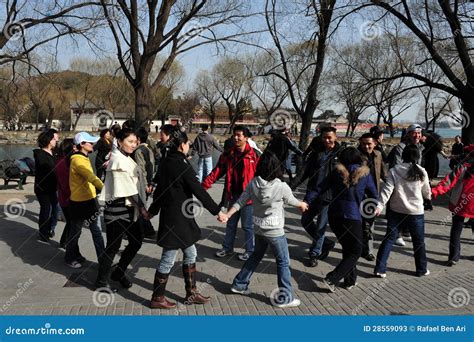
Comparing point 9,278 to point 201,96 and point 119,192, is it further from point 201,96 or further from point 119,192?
point 201,96

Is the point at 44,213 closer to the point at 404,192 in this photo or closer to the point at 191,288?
the point at 191,288

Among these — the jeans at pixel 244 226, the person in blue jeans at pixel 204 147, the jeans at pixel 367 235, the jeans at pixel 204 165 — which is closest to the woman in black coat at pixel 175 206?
the jeans at pixel 244 226

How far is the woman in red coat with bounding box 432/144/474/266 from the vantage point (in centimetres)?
539

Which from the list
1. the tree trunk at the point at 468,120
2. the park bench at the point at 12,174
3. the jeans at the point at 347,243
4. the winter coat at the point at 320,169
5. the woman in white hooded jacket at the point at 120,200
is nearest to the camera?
the woman in white hooded jacket at the point at 120,200

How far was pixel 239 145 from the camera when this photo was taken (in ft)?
17.3

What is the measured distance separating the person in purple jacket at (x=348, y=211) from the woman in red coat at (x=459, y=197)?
4.72ft

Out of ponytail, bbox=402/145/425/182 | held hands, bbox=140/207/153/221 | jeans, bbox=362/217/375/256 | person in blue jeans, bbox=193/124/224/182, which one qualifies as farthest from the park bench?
ponytail, bbox=402/145/425/182

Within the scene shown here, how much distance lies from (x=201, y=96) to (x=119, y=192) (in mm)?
57958

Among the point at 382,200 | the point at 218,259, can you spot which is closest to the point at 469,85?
the point at 382,200

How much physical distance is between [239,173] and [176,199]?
1.49m

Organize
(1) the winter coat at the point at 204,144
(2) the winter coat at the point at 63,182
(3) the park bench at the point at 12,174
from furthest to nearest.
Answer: (3) the park bench at the point at 12,174, (1) the winter coat at the point at 204,144, (2) the winter coat at the point at 63,182

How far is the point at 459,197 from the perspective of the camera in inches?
218

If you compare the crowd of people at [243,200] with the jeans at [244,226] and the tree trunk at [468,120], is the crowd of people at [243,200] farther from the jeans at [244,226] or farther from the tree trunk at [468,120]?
the tree trunk at [468,120]

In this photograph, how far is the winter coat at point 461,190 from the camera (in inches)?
212
